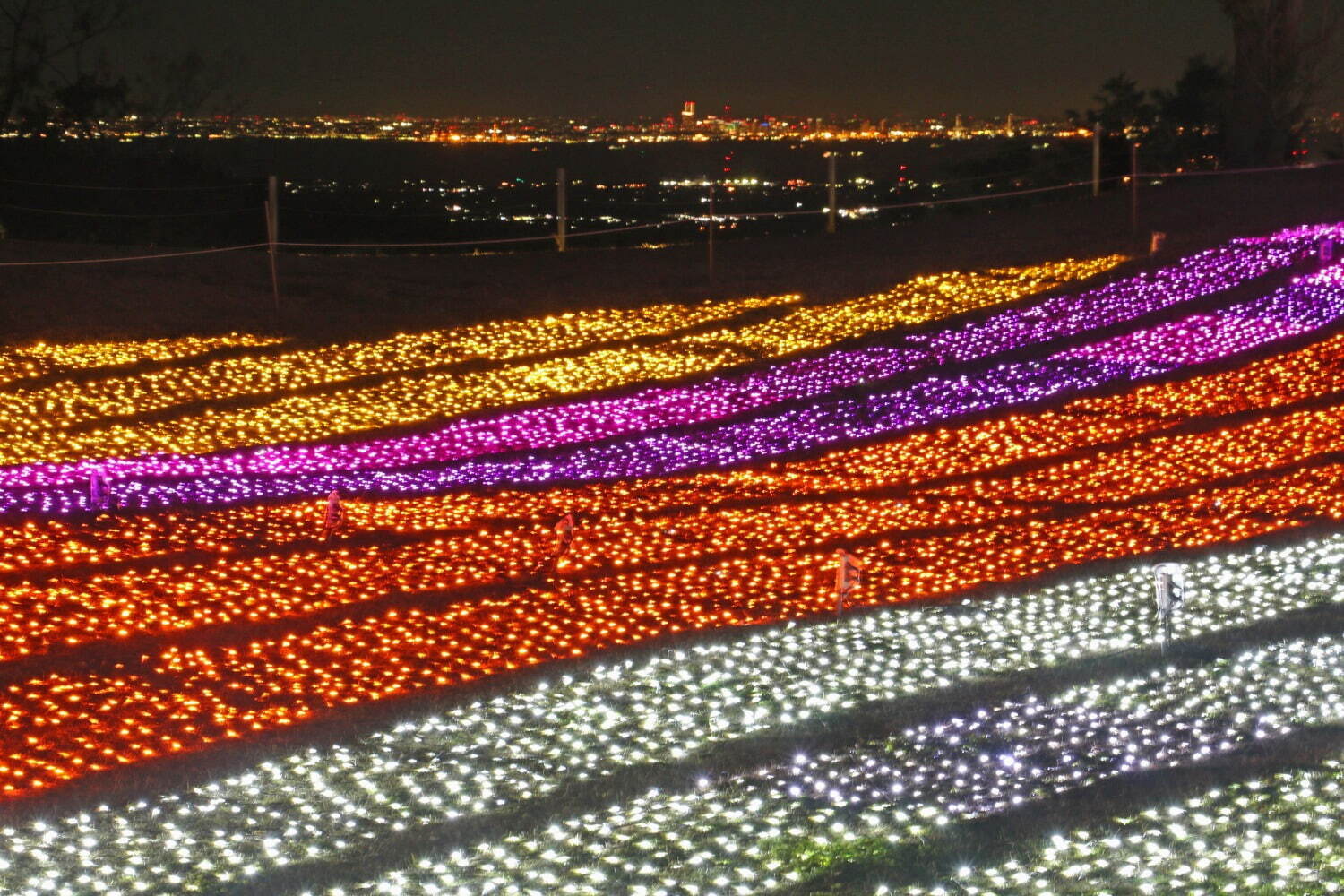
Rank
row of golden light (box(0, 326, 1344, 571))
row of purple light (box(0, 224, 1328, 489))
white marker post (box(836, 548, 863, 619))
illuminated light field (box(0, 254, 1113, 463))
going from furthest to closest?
illuminated light field (box(0, 254, 1113, 463)), row of purple light (box(0, 224, 1328, 489)), row of golden light (box(0, 326, 1344, 571)), white marker post (box(836, 548, 863, 619))

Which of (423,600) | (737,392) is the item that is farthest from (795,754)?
(737,392)

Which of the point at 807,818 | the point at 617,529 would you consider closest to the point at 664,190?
the point at 617,529

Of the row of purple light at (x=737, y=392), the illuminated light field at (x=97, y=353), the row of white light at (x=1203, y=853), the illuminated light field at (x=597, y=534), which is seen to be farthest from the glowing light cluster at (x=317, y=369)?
the row of white light at (x=1203, y=853)

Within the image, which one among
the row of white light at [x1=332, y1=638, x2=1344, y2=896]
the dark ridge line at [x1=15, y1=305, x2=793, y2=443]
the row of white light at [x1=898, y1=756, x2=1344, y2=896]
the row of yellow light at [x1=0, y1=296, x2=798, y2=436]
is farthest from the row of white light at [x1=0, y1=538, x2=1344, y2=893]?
the row of yellow light at [x1=0, y1=296, x2=798, y2=436]

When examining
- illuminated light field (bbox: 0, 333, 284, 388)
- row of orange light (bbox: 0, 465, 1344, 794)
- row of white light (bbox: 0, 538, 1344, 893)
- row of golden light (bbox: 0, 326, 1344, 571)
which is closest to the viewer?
row of white light (bbox: 0, 538, 1344, 893)

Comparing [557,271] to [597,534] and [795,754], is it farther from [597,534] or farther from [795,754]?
[795,754]

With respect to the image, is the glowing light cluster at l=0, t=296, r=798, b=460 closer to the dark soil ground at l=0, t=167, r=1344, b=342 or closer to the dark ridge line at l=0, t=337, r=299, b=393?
the dark ridge line at l=0, t=337, r=299, b=393

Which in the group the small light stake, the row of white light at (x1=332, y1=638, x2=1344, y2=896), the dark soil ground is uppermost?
the dark soil ground

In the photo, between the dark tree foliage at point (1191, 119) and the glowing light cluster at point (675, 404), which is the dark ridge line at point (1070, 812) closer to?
the glowing light cluster at point (675, 404)
